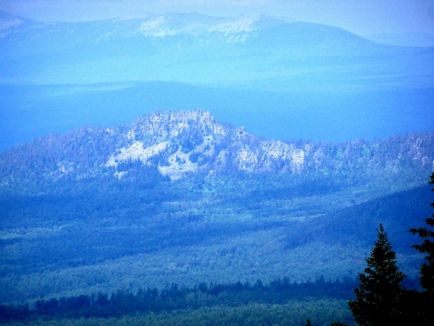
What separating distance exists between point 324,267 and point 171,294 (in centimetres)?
2651

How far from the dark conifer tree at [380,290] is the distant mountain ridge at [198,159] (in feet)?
542

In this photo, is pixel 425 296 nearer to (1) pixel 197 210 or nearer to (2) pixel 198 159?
(1) pixel 197 210

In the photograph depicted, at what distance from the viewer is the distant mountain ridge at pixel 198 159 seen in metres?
190

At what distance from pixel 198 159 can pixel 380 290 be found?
568ft

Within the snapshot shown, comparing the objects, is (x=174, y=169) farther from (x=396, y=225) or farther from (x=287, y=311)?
(x=287, y=311)

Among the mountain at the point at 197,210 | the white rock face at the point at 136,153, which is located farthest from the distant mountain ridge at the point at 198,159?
the mountain at the point at 197,210

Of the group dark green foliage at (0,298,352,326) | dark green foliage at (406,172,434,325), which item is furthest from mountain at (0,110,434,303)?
dark green foliage at (406,172,434,325)

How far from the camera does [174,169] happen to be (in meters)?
195

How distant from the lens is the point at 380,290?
22203 millimetres

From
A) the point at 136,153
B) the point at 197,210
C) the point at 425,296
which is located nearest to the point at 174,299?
the point at 425,296

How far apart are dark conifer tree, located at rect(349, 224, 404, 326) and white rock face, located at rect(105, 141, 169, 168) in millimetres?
171903

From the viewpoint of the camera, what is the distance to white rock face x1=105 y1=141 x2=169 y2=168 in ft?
636

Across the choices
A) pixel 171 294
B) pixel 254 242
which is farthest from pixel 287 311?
pixel 254 242

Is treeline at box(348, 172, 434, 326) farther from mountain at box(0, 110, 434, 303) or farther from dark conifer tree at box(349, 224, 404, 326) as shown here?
mountain at box(0, 110, 434, 303)
